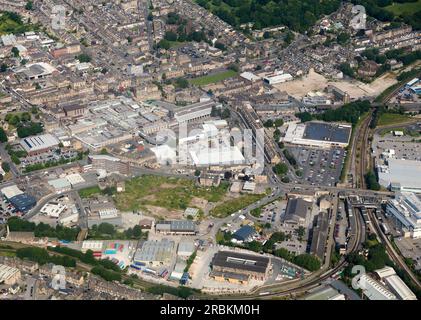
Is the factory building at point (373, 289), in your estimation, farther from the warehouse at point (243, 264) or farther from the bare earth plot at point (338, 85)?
the bare earth plot at point (338, 85)

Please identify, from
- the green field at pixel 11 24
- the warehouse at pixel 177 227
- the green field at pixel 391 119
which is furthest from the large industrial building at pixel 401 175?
the green field at pixel 11 24

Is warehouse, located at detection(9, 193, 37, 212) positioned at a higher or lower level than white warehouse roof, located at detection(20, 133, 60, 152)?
Answer: higher

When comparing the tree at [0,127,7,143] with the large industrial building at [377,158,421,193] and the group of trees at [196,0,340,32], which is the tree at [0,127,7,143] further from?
the group of trees at [196,0,340,32]

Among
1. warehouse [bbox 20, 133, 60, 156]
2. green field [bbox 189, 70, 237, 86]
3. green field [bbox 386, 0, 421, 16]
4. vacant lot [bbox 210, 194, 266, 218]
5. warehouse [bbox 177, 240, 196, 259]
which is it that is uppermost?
warehouse [bbox 177, 240, 196, 259]

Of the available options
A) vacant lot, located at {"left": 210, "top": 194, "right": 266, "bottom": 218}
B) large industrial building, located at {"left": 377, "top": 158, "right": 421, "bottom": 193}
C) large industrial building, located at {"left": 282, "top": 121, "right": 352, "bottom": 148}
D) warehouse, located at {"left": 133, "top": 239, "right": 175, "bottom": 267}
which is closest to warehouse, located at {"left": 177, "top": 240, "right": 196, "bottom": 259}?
warehouse, located at {"left": 133, "top": 239, "right": 175, "bottom": 267}

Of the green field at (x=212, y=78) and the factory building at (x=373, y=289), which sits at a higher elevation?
the factory building at (x=373, y=289)

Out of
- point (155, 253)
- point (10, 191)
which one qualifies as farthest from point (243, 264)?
point (10, 191)

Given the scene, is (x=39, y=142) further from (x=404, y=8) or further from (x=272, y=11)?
(x=404, y=8)
